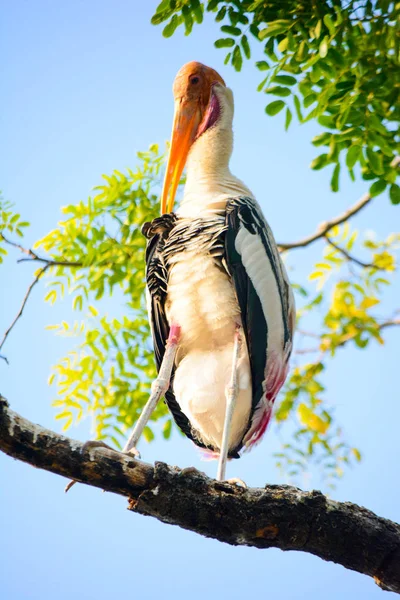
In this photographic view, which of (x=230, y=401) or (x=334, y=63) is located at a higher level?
(x=334, y=63)

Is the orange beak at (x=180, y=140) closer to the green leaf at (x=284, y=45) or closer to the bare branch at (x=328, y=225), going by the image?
the green leaf at (x=284, y=45)

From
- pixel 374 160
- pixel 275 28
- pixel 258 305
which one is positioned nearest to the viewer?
pixel 258 305

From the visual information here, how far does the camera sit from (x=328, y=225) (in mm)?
7090

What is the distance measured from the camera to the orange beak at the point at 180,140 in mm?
4715

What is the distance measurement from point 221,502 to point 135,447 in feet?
2.20

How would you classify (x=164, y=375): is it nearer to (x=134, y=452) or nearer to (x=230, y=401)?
(x=230, y=401)

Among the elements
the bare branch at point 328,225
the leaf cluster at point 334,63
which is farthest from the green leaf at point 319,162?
the bare branch at point 328,225

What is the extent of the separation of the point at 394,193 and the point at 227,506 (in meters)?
2.69

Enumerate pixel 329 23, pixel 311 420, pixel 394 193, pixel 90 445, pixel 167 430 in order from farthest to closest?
pixel 311 420, pixel 167 430, pixel 394 193, pixel 329 23, pixel 90 445

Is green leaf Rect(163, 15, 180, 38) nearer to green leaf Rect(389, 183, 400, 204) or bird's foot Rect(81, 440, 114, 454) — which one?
green leaf Rect(389, 183, 400, 204)

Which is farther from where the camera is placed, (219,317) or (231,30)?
(231,30)

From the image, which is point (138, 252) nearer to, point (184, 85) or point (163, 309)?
point (184, 85)

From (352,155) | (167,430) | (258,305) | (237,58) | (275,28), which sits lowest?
(258,305)

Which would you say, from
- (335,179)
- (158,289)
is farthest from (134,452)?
(335,179)
